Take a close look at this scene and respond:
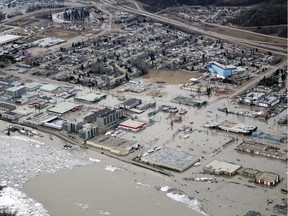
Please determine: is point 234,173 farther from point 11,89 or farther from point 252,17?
point 252,17

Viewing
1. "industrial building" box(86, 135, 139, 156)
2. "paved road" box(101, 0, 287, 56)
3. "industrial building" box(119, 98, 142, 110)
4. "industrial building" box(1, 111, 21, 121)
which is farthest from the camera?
"paved road" box(101, 0, 287, 56)

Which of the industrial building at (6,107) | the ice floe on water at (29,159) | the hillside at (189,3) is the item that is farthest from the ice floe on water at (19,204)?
the hillside at (189,3)

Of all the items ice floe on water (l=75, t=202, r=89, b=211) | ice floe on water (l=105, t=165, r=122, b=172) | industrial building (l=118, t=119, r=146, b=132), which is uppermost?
ice floe on water (l=75, t=202, r=89, b=211)

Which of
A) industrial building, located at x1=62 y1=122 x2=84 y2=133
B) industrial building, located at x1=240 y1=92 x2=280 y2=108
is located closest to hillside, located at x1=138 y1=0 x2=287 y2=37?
industrial building, located at x1=240 y1=92 x2=280 y2=108

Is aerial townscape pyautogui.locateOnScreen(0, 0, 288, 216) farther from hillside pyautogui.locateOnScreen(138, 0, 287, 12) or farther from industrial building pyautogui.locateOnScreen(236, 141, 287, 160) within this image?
hillside pyautogui.locateOnScreen(138, 0, 287, 12)

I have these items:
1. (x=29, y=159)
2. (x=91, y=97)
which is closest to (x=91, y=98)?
(x=91, y=97)
